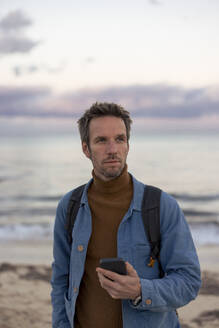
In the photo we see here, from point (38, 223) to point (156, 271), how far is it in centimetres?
1344

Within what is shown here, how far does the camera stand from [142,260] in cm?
217

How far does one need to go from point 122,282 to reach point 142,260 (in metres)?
0.28

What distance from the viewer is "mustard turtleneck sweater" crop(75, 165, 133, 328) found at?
2.27m

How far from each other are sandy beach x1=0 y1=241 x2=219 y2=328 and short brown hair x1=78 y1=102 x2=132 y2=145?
3782 mm

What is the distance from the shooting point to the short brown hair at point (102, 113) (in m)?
2.37

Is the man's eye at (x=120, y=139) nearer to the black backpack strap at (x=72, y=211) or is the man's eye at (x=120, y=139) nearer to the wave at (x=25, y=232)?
the black backpack strap at (x=72, y=211)

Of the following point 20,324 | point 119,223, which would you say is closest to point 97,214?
point 119,223

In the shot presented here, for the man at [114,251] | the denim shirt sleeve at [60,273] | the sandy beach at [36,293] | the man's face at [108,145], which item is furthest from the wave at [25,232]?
the man's face at [108,145]

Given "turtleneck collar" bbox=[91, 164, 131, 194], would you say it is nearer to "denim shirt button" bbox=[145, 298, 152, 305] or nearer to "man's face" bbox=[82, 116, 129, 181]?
"man's face" bbox=[82, 116, 129, 181]

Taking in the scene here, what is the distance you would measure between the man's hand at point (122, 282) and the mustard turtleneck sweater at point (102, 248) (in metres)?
0.30

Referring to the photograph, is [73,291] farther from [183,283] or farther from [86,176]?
[86,176]

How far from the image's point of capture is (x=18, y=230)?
43.1ft

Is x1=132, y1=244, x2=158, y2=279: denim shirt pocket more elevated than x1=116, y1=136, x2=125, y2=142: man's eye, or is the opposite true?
x1=116, y1=136, x2=125, y2=142: man's eye

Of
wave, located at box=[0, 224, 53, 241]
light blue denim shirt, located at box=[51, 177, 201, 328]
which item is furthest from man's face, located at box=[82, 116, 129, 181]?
wave, located at box=[0, 224, 53, 241]
